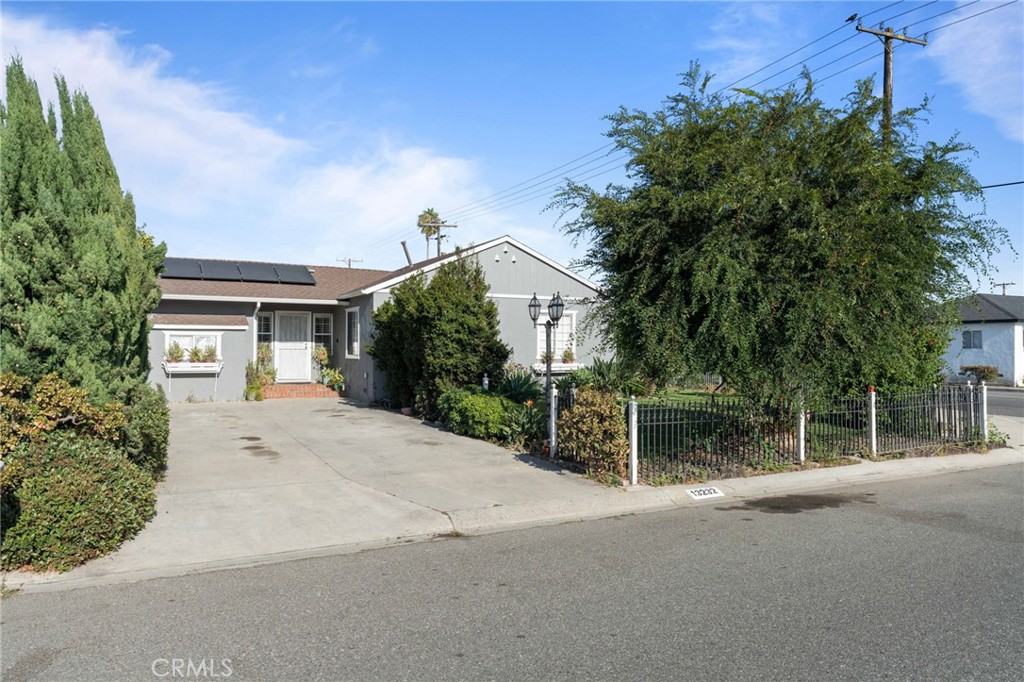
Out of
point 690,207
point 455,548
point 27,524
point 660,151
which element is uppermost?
point 660,151

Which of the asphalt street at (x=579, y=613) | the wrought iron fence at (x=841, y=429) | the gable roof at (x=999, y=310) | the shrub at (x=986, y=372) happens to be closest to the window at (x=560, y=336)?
the wrought iron fence at (x=841, y=429)

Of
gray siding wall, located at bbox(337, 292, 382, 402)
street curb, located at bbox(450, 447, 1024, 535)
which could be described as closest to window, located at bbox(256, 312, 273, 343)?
gray siding wall, located at bbox(337, 292, 382, 402)

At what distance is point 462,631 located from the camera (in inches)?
193

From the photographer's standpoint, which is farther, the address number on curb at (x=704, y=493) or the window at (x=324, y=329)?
the window at (x=324, y=329)

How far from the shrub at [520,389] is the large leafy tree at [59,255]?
7.97m

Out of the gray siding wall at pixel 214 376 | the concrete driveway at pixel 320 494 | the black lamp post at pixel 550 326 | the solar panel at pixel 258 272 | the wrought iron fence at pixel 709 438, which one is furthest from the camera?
the solar panel at pixel 258 272

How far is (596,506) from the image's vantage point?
891cm

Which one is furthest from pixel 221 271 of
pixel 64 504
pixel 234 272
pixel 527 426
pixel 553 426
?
pixel 64 504

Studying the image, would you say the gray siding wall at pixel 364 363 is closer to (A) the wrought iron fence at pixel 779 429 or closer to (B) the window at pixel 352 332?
(B) the window at pixel 352 332

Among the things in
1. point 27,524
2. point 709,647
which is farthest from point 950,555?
point 27,524

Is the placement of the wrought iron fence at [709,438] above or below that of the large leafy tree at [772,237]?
below

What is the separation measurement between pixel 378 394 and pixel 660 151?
39.0 feet

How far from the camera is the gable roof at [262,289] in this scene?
20.6 metres

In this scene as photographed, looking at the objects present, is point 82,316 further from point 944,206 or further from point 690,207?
point 944,206
